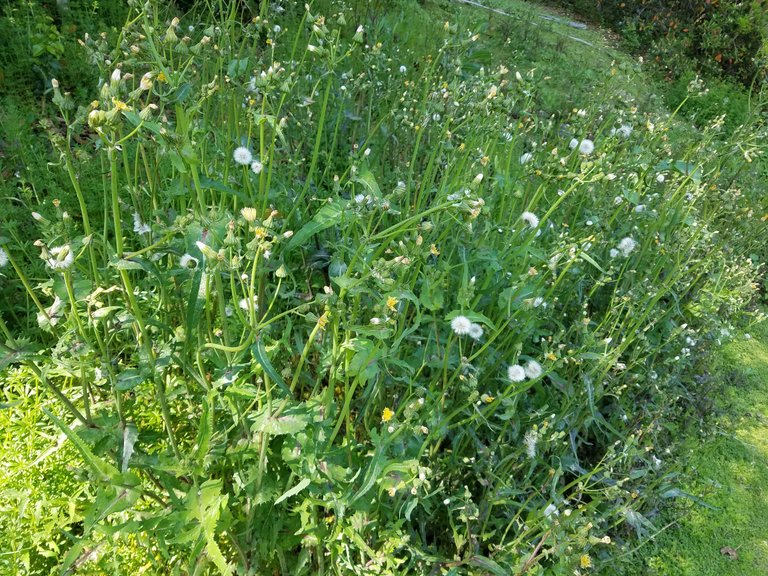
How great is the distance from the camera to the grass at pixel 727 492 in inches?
94.7

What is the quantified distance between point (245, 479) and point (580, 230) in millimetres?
1655

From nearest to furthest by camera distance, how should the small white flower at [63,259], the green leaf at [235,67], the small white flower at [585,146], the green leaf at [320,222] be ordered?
the small white flower at [63,259], the green leaf at [320,222], the green leaf at [235,67], the small white flower at [585,146]

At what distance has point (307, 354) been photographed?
1.68m

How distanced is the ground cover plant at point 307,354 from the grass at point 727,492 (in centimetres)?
23

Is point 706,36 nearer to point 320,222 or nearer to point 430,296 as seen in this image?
point 430,296

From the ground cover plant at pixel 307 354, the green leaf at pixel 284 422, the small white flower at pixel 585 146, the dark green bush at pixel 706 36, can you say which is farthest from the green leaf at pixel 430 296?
the dark green bush at pixel 706 36

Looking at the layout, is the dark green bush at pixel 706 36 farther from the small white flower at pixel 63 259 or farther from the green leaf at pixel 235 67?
the small white flower at pixel 63 259

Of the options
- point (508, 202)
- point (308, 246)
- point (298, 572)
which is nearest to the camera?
point (298, 572)

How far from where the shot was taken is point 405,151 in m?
2.92

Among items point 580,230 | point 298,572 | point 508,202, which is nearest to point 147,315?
point 298,572

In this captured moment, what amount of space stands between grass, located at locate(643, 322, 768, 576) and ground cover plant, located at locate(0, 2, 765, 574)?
0.23 meters

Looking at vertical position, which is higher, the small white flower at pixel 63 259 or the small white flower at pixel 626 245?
the small white flower at pixel 63 259

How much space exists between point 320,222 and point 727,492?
2254mm

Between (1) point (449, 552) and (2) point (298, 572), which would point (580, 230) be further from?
(2) point (298, 572)
